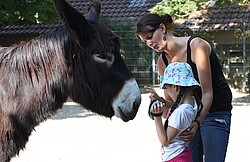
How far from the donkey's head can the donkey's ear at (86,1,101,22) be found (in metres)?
0.31

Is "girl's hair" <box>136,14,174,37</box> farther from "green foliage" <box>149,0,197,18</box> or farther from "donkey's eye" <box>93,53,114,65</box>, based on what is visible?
"green foliage" <box>149,0,197,18</box>

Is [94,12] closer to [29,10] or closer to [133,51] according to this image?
[29,10]

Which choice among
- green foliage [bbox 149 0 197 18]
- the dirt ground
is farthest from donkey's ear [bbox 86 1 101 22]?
green foliage [bbox 149 0 197 18]

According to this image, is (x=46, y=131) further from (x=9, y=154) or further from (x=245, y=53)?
(x=245, y=53)

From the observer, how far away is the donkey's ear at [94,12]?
353 centimetres

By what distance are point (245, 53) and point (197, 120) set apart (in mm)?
17957

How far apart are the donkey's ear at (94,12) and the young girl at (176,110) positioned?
2.63ft

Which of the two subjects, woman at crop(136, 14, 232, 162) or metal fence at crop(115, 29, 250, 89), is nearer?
woman at crop(136, 14, 232, 162)

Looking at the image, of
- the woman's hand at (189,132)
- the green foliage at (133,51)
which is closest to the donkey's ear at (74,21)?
the woman's hand at (189,132)

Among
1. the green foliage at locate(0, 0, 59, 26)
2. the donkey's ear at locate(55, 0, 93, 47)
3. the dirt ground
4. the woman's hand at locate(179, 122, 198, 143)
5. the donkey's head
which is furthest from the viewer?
the green foliage at locate(0, 0, 59, 26)

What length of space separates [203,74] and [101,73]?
832 mm

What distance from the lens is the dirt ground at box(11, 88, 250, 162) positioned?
294 inches

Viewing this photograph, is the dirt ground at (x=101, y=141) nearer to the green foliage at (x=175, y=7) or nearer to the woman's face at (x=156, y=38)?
the woman's face at (x=156, y=38)

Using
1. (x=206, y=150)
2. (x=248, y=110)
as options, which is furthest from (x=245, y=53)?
(x=206, y=150)
